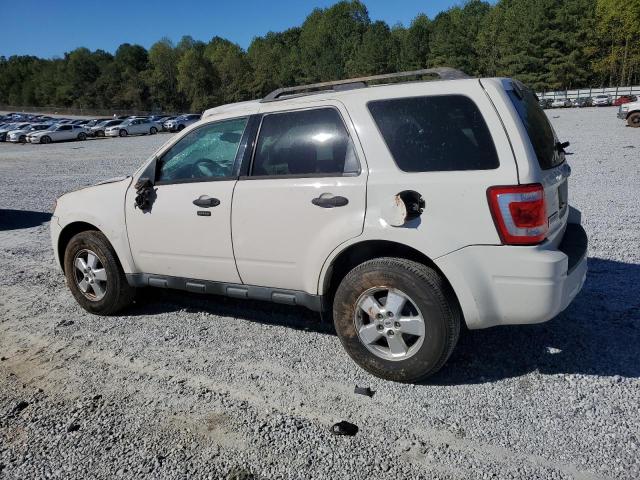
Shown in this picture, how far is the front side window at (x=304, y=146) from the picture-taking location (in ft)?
12.1

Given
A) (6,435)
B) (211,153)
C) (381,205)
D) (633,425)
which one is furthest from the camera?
(211,153)

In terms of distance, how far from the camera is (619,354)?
3834mm

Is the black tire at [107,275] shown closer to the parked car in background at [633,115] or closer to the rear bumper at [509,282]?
the rear bumper at [509,282]

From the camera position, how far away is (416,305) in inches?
134

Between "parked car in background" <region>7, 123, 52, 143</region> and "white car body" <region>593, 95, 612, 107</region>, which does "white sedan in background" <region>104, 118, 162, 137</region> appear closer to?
"parked car in background" <region>7, 123, 52, 143</region>

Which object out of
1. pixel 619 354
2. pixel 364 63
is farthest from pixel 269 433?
pixel 364 63

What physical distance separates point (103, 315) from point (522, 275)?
3754 millimetres

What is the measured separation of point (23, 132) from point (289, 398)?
46.3m

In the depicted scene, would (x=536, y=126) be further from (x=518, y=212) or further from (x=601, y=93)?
(x=601, y=93)

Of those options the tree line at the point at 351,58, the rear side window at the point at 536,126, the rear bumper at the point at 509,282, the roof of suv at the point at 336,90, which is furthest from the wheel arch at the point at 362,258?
the tree line at the point at 351,58

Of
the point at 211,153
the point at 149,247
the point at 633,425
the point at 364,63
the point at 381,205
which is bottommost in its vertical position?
the point at 633,425

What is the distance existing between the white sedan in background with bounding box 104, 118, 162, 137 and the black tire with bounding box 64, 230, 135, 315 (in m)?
43.7

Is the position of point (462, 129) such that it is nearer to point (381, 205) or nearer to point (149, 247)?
point (381, 205)

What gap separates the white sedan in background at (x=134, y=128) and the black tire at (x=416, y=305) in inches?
1811
